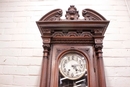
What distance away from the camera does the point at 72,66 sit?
987 millimetres

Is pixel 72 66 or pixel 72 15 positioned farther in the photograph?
pixel 72 15

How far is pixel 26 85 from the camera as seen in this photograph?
1.24 m

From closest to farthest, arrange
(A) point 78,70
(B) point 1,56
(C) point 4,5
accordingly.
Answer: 1. (A) point 78,70
2. (B) point 1,56
3. (C) point 4,5

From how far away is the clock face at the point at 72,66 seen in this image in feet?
3.12

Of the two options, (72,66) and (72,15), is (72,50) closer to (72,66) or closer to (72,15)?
(72,66)

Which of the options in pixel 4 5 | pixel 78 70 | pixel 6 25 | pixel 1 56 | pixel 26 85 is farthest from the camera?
pixel 4 5

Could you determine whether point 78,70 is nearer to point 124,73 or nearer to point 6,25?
point 124,73

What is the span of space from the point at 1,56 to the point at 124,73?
45.8 inches

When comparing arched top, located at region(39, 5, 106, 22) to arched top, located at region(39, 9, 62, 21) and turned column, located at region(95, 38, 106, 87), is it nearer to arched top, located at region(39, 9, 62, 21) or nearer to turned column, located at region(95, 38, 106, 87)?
arched top, located at region(39, 9, 62, 21)

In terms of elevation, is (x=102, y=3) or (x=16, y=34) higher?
(x=102, y=3)

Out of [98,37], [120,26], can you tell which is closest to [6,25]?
[98,37]

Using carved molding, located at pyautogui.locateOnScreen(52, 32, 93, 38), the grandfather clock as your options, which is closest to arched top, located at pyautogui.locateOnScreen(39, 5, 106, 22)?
the grandfather clock

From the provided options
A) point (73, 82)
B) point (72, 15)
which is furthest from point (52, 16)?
point (73, 82)

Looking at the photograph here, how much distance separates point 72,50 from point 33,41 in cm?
56
